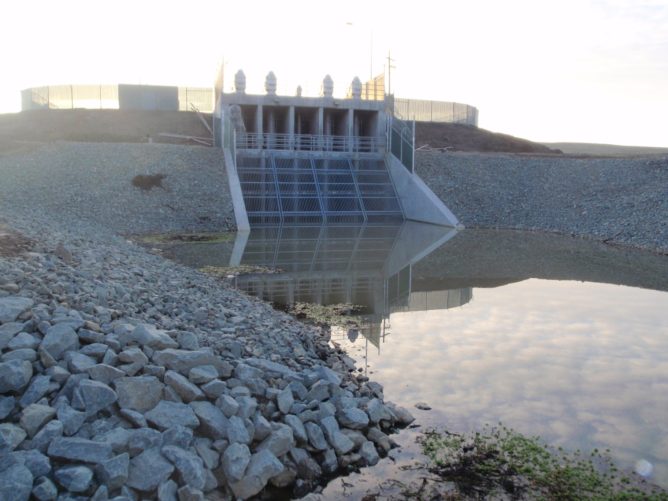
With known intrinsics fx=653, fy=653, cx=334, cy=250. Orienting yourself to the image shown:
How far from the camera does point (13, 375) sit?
6141 millimetres

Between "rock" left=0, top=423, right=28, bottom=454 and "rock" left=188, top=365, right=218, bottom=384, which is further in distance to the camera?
"rock" left=188, top=365, right=218, bottom=384

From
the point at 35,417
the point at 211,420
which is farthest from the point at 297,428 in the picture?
the point at 35,417

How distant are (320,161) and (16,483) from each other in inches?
1384

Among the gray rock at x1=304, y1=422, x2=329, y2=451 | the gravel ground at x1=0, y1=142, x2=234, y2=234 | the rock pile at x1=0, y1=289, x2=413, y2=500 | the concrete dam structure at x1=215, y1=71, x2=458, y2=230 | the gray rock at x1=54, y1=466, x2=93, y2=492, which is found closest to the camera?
the gray rock at x1=54, y1=466, x2=93, y2=492

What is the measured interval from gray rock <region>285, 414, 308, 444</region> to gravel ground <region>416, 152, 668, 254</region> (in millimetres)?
24002

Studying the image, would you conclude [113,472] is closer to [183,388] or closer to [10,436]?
[10,436]

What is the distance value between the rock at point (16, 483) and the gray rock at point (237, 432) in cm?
191

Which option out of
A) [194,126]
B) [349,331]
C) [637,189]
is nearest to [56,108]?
[194,126]

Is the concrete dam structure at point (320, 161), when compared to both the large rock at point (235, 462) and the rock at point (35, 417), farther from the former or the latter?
the rock at point (35, 417)

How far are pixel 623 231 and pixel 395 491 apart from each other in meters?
26.1

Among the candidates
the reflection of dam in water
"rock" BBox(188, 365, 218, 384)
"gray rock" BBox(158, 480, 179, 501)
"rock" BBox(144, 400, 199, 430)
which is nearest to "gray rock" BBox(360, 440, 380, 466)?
"rock" BBox(188, 365, 218, 384)

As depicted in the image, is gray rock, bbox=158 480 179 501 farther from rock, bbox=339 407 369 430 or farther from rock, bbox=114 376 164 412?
rock, bbox=339 407 369 430

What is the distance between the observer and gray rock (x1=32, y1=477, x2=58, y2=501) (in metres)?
5.18

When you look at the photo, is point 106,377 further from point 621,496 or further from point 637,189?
point 637,189
